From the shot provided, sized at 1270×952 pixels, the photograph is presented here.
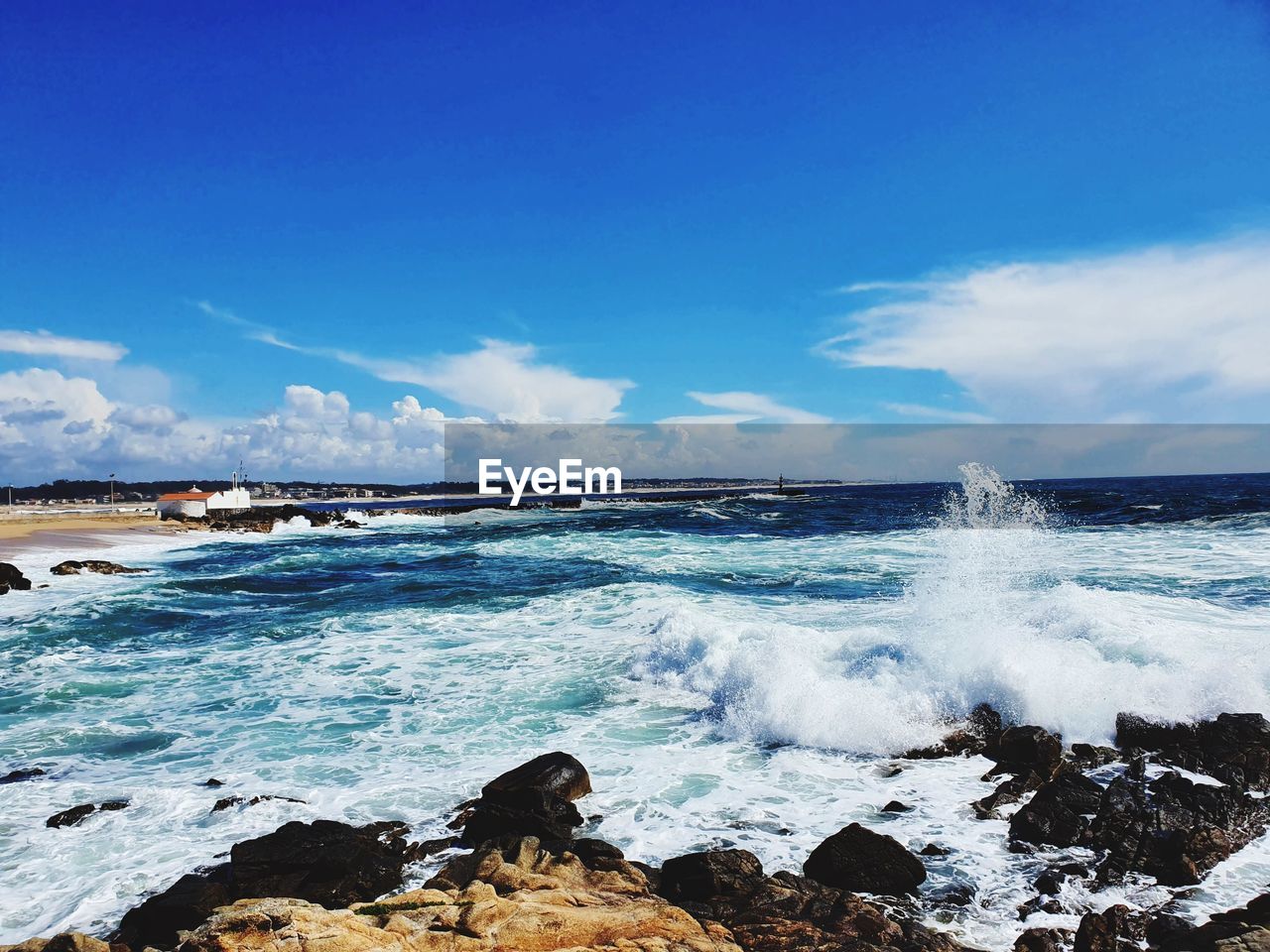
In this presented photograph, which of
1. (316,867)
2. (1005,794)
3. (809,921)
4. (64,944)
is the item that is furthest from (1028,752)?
(64,944)

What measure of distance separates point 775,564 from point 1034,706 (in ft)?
55.2

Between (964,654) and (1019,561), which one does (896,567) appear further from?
(964,654)

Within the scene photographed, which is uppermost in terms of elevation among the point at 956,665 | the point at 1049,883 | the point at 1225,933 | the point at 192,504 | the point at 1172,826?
the point at 192,504

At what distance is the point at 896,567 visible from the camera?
2298cm

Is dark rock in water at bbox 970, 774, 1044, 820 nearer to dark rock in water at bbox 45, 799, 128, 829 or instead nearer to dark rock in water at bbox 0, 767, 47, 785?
dark rock in water at bbox 45, 799, 128, 829

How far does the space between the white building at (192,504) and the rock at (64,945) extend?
60.2 m

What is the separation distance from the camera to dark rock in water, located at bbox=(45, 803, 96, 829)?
682 cm

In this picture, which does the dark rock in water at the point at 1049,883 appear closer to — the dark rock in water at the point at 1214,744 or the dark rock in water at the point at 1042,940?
the dark rock in water at the point at 1042,940

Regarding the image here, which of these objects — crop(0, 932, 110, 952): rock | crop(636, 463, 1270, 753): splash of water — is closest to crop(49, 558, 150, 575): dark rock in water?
crop(636, 463, 1270, 753): splash of water

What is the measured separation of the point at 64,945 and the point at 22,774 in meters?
5.21

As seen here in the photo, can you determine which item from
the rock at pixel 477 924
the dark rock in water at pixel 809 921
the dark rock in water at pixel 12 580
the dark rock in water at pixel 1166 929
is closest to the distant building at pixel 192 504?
the dark rock in water at pixel 12 580

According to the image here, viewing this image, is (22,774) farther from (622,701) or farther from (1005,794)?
(1005,794)

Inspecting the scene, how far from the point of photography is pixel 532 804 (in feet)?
21.6

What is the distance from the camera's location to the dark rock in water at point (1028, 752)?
25.2 ft
